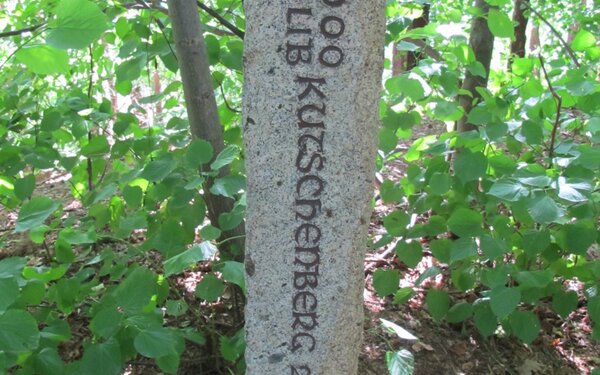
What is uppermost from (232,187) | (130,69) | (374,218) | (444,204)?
(130,69)

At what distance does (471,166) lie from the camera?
1654 millimetres

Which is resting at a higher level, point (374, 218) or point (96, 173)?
point (96, 173)

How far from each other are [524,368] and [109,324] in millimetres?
1643

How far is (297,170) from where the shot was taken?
1147 mm

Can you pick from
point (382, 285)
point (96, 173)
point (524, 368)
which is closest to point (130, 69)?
point (96, 173)

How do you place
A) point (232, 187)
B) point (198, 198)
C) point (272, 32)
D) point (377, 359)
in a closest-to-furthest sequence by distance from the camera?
point (272, 32)
point (232, 187)
point (198, 198)
point (377, 359)

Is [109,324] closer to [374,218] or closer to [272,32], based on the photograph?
[272,32]

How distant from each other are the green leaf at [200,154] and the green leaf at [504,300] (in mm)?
933

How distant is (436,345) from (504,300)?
675mm

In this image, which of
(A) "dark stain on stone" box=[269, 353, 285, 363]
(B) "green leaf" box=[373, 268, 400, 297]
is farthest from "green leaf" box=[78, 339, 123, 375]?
(B) "green leaf" box=[373, 268, 400, 297]

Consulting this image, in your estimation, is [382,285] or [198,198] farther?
[382,285]

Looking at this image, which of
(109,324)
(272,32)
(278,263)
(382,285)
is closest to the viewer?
(272,32)

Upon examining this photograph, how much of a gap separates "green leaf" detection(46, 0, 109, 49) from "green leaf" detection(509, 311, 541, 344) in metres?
1.54

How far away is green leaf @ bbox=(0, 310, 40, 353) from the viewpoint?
1.17 m
